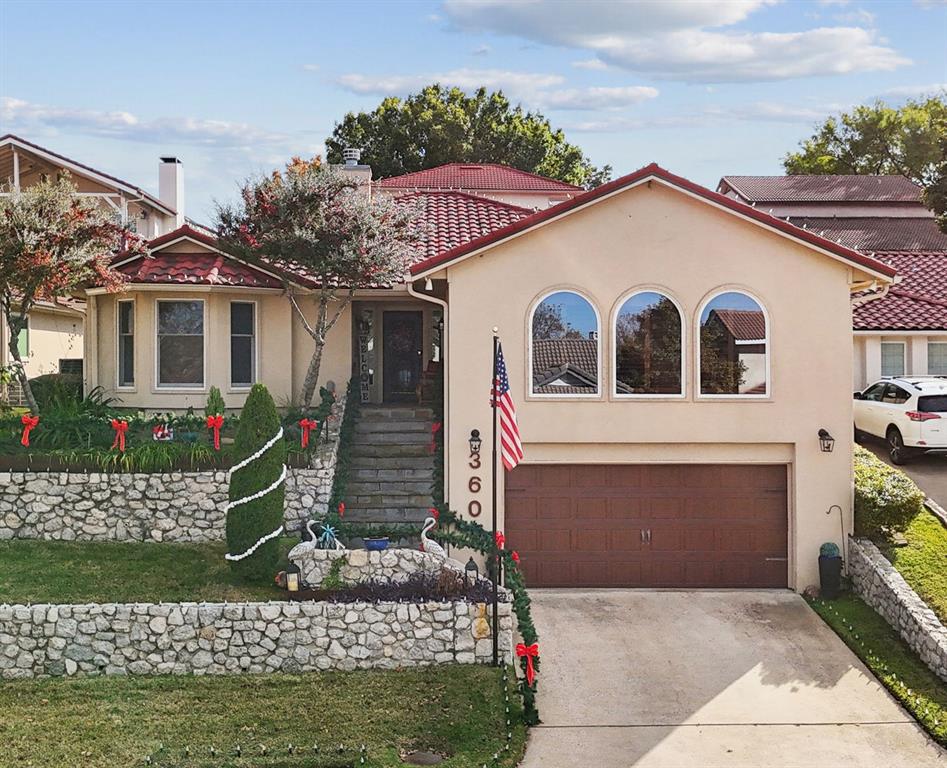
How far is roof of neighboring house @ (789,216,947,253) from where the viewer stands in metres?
34.4

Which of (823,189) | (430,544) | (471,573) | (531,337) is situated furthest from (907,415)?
(823,189)

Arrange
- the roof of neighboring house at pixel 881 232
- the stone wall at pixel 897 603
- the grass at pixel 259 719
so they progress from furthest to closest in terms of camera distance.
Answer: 1. the roof of neighboring house at pixel 881 232
2. the stone wall at pixel 897 603
3. the grass at pixel 259 719

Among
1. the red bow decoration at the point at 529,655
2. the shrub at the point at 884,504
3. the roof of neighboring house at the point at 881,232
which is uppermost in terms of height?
the roof of neighboring house at the point at 881,232

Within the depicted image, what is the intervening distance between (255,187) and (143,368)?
435 cm

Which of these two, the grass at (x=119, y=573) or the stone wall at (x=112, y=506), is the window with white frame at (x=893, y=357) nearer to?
the grass at (x=119, y=573)

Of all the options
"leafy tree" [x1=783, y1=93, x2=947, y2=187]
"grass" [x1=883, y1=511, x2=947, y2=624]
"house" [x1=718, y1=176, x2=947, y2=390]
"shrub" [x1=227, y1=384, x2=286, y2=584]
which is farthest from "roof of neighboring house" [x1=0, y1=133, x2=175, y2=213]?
"leafy tree" [x1=783, y1=93, x2=947, y2=187]

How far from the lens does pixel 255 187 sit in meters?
18.8

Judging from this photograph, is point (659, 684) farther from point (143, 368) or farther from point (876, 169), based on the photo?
point (876, 169)

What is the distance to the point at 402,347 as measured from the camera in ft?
75.2

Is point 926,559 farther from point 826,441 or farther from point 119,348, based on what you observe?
point 119,348

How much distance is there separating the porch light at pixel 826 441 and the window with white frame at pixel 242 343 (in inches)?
432

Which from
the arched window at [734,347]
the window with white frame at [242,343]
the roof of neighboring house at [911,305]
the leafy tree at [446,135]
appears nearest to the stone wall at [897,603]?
the arched window at [734,347]

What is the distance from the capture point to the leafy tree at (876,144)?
53.3m

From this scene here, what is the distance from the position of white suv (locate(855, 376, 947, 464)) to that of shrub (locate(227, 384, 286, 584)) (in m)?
12.8
